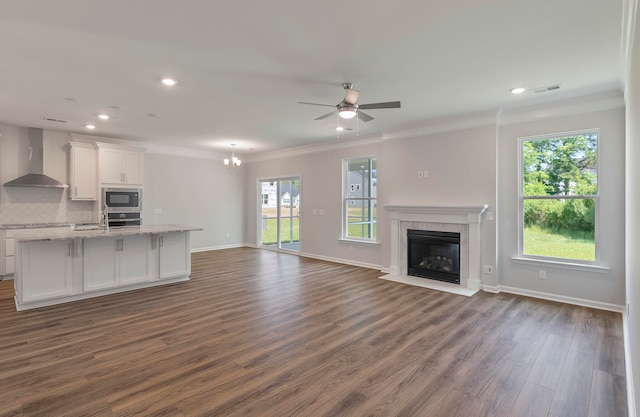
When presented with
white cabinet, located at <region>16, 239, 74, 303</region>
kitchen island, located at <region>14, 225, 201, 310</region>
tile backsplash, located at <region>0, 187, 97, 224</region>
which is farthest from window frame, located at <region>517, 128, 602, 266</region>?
tile backsplash, located at <region>0, 187, 97, 224</region>

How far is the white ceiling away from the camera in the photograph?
235 centimetres

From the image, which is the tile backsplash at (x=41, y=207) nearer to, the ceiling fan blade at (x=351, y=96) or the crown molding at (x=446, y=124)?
the ceiling fan blade at (x=351, y=96)

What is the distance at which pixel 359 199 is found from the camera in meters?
7.00

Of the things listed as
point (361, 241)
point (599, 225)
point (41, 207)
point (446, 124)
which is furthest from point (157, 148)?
point (599, 225)

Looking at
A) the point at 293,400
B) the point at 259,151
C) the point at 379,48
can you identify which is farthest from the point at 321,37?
the point at 259,151

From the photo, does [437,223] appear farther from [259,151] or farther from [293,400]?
[259,151]

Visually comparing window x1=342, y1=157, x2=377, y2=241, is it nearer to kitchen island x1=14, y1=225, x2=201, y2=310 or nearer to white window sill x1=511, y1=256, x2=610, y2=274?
white window sill x1=511, y1=256, x2=610, y2=274

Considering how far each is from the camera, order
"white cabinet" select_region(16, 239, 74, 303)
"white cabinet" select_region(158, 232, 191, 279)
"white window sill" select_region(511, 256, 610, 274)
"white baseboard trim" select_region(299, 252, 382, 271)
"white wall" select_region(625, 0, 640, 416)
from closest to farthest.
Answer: "white wall" select_region(625, 0, 640, 416) < "white cabinet" select_region(16, 239, 74, 303) < "white window sill" select_region(511, 256, 610, 274) < "white cabinet" select_region(158, 232, 191, 279) < "white baseboard trim" select_region(299, 252, 382, 271)

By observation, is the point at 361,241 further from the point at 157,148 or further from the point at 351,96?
the point at 157,148

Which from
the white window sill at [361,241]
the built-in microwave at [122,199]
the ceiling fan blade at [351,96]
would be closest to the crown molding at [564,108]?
the ceiling fan blade at [351,96]

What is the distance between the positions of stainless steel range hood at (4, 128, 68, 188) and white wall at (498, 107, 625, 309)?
7974 millimetres

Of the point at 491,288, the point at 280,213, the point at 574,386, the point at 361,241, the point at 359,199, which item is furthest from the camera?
the point at 280,213

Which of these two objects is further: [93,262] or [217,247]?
[217,247]

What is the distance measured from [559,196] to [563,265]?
Answer: 96cm
